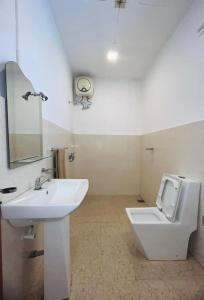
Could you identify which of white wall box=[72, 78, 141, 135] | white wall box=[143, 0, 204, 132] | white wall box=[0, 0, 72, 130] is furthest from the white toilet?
white wall box=[72, 78, 141, 135]

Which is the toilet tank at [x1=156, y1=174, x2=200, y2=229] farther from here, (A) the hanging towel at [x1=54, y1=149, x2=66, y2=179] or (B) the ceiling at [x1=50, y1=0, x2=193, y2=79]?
(B) the ceiling at [x1=50, y1=0, x2=193, y2=79]

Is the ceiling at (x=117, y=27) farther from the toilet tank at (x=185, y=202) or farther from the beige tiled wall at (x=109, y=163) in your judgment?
the toilet tank at (x=185, y=202)

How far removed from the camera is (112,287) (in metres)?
1.51

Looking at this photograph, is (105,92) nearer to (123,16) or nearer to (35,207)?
(123,16)

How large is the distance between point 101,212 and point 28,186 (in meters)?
1.98

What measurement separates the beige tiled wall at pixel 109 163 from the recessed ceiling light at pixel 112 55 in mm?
1523

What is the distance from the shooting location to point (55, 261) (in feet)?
4.29

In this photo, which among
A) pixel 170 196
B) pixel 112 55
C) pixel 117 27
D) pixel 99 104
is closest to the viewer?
pixel 170 196

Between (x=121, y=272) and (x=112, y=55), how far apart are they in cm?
295

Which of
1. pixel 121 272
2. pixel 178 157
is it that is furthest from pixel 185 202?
pixel 121 272

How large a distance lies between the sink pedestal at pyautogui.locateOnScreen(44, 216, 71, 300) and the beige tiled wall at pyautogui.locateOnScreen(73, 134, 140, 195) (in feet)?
8.78

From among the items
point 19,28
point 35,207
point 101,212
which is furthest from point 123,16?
point 101,212

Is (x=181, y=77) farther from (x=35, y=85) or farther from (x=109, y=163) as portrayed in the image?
(x=109, y=163)

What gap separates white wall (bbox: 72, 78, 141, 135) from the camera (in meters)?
3.96
